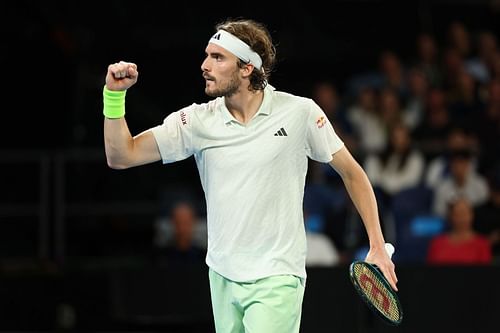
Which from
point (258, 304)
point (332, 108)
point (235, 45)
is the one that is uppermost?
point (332, 108)

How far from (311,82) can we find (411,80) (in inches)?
58.6

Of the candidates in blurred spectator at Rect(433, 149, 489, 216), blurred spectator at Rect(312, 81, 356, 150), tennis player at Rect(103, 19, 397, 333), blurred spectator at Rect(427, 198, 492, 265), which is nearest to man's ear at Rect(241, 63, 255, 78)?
tennis player at Rect(103, 19, 397, 333)

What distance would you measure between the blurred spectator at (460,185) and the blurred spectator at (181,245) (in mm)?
2235

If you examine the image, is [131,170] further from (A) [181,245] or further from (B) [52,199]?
(A) [181,245]

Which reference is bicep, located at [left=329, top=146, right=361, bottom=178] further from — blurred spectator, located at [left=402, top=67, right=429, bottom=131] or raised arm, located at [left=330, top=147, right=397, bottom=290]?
blurred spectator, located at [left=402, top=67, right=429, bottom=131]

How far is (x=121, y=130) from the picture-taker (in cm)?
498

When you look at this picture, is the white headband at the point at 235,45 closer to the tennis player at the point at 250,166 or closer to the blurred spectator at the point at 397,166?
the tennis player at the point at 250,166

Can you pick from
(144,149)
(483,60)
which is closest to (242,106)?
(144,149)

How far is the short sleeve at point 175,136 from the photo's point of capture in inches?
204

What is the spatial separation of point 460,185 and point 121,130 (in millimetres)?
5927

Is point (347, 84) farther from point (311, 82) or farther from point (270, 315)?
point (270, 315)

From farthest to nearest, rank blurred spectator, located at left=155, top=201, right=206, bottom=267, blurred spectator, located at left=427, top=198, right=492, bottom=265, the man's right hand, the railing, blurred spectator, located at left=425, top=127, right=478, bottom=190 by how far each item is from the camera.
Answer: the railing < blurred spectator, located at left=425, top=127, right=478, bottom=190 < blurred spectator, located at left=155, top=201, right=206, bottom=267 < blurred spectator, located at left=427, top=198, right=492, bottom=265 < the man's right hand

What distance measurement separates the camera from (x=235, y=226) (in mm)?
5094

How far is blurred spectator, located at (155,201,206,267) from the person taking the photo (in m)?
9.61
